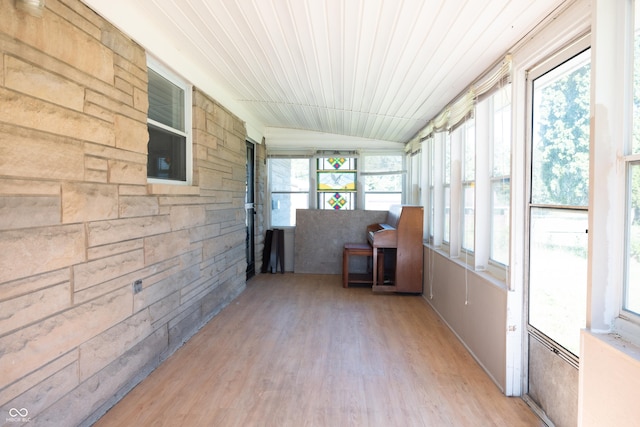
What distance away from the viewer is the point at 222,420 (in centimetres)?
203

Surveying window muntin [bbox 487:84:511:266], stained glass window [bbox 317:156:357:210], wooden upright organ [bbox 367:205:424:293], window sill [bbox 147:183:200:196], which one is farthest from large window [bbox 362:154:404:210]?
window sill [bbox 147:183:200:196]

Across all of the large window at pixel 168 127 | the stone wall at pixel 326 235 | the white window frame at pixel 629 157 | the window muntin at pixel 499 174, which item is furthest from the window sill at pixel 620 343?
the stone wall at pixel 326 235

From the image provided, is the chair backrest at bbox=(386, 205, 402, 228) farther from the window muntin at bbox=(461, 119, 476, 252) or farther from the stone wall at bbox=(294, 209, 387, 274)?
the window muntin at bbox=(461, 119, 476, 252)

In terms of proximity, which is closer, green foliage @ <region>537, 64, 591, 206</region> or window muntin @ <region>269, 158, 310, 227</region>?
green foliage @ <region>537, 64, 591, 206</region>

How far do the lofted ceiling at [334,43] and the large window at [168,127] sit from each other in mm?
167

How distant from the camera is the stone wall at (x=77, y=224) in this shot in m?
1.49

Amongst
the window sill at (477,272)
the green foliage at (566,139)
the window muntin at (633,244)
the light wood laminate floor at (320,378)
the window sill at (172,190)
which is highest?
the green foliage at (566,139)

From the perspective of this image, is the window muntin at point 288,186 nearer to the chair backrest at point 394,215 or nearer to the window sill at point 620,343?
the chair backrest at point 394,215

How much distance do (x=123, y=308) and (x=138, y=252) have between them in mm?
391

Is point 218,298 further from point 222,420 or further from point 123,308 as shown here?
point 222,420

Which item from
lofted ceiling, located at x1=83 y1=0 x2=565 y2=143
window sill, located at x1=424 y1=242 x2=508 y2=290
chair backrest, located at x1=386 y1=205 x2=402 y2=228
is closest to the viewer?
lofted ceiling, located at x1=83 y1=0 x2=565 y2=143

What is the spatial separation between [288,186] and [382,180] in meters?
1.81

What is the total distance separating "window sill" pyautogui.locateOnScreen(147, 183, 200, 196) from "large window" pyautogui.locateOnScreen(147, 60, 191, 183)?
0.14 metres

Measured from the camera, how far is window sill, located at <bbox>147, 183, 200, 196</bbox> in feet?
8.30
